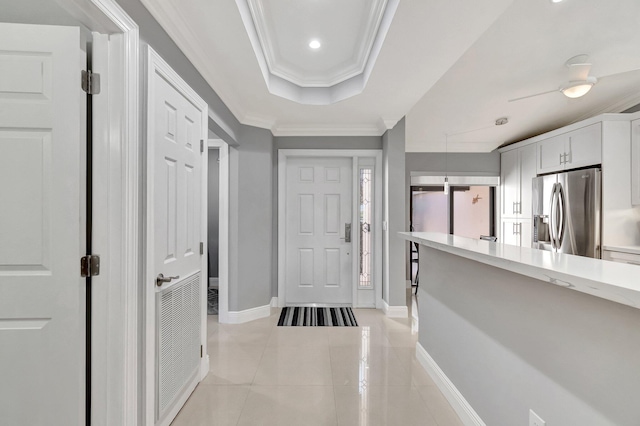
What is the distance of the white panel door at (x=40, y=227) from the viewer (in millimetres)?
1220

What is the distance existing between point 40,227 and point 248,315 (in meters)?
2.62

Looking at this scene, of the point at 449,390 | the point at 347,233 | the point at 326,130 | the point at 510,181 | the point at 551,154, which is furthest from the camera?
the point at 510,181

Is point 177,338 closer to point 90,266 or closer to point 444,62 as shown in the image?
point 90,266

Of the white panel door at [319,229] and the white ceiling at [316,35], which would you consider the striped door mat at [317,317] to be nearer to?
the white panel door at [319,229]

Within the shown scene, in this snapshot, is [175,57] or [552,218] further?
[552,218]

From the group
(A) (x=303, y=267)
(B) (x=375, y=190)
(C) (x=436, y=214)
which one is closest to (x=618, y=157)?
(B) (x=375, y=190)

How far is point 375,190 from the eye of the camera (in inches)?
160

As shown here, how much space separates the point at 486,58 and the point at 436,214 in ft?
13.4

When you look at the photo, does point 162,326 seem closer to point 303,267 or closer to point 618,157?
point 303,267

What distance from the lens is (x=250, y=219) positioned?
142 inches

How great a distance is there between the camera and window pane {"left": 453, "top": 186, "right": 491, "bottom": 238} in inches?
251

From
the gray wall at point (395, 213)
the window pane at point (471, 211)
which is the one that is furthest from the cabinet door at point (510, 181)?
the gray wall at point (395, 213)

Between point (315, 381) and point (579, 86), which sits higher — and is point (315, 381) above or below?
below

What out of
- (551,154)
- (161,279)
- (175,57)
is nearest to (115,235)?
(161,279)
